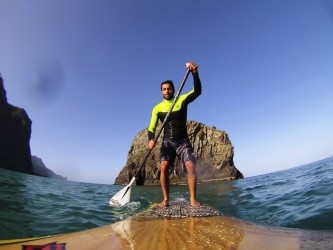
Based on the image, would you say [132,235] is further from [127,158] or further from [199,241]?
[127,158]

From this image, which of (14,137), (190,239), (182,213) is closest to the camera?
(190,239)

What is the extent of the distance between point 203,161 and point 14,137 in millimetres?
62447

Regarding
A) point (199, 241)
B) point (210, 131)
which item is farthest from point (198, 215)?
point (210, 131)

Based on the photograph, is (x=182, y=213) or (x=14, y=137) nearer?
(x=182, y=213)

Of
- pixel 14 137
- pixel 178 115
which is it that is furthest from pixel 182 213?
pixel 14 137

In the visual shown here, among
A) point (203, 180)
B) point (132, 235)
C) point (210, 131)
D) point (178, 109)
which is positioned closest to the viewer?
point (132, 235)

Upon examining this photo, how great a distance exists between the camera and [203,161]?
213 ft

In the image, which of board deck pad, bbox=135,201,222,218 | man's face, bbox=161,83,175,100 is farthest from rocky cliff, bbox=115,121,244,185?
board deck pad, bbox=135,201,222,218

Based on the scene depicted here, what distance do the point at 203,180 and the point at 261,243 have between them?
56.6 m

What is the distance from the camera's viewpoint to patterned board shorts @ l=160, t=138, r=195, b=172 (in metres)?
5.38

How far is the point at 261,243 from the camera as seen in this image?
2.26m

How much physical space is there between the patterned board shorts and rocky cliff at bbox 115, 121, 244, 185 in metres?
48.6

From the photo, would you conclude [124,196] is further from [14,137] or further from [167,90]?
[14,137]

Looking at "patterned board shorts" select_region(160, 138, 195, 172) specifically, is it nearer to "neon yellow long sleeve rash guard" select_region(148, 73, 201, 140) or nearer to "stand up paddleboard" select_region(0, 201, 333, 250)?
"neon yellow long sleeve rash guard" select_region(148, 73, 201, 140)
